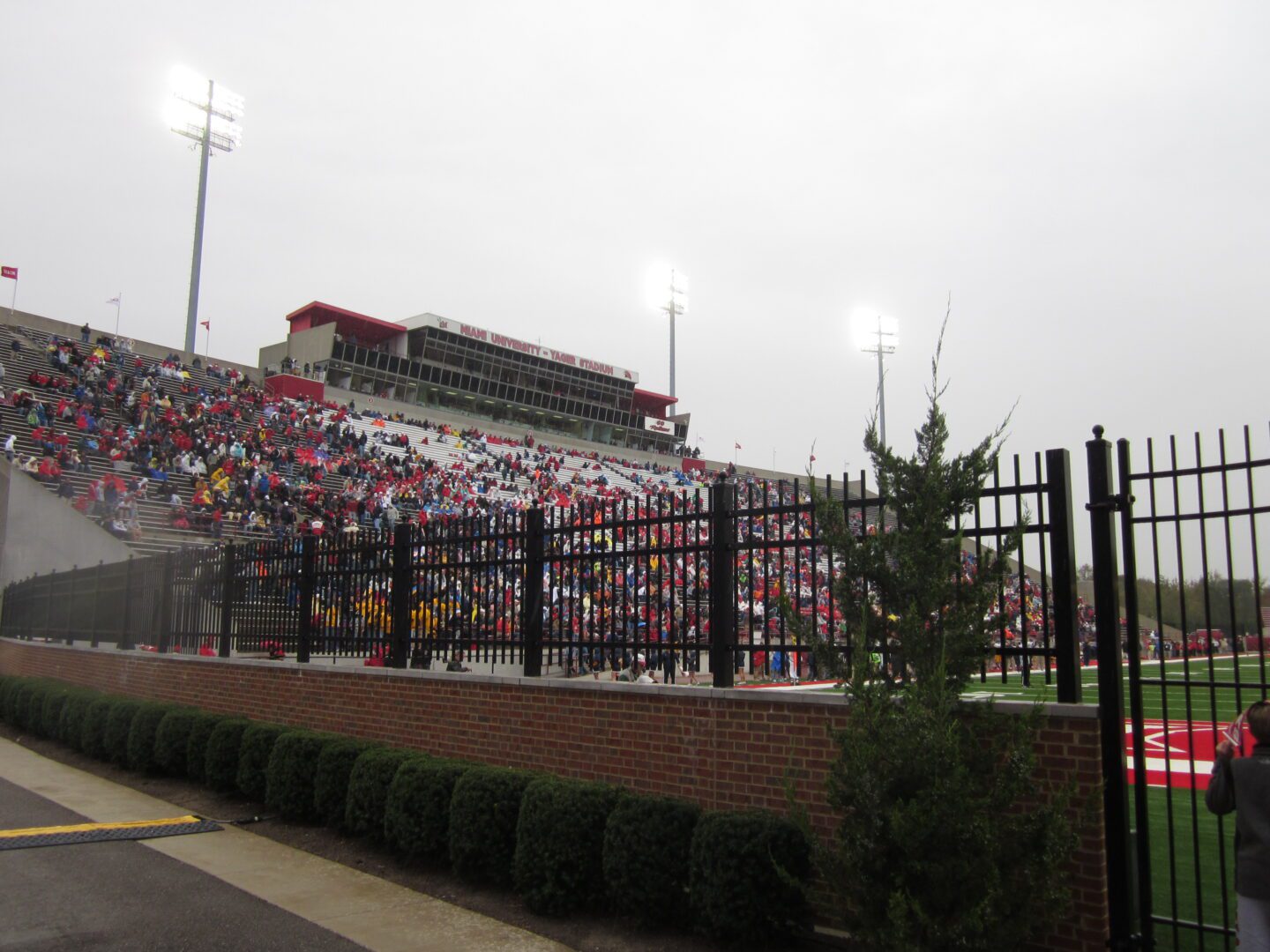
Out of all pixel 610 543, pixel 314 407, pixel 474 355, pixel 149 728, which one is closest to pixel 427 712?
pixel 610 543

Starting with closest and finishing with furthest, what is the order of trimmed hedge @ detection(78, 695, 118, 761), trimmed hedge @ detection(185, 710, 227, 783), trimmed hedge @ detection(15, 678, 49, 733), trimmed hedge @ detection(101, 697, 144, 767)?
trimmed hedge @ detection(185, 710, 227, 783) < trimmed hedge @ detection(101, 697, 144, 767) < trimmed hedge @ detection(78, 695, 118, 761) < trimmed hedge @ detection(15, 678, 49, 733)

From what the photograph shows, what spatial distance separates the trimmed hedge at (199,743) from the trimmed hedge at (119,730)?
62.3 inches

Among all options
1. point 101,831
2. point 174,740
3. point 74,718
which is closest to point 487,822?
point 101,831

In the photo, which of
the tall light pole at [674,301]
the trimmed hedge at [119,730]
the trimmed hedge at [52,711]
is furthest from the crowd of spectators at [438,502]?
the tall light pole at [674,301]

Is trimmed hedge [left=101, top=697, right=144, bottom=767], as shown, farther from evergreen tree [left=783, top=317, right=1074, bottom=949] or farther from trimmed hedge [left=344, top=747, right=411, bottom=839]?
evergreen tree [left=783, top=317, right=1074, bottom=949]

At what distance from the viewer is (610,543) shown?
7254 millimetres

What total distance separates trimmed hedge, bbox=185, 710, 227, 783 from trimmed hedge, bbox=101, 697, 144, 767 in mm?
1582

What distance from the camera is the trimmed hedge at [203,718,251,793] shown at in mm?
9977

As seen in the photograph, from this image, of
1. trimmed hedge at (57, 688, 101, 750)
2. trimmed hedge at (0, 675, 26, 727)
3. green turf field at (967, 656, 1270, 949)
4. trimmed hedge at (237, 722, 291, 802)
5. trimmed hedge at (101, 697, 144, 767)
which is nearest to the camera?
green turf field at (967, 656, 1270, 949)

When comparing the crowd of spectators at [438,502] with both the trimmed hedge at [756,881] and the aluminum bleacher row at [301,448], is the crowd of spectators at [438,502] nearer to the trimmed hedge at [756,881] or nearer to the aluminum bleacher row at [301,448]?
the aluminum bleacher row at [301,448]

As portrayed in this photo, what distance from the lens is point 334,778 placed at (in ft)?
27.5

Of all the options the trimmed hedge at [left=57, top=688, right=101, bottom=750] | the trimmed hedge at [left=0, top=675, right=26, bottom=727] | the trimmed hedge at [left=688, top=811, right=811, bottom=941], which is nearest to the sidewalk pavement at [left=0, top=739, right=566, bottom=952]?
the trimmed hedge at [left=688, top=811, right=811, bottom=941]

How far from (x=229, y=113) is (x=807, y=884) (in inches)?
2070

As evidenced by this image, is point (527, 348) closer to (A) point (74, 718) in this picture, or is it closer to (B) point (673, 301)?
(B) point (673, 301)
